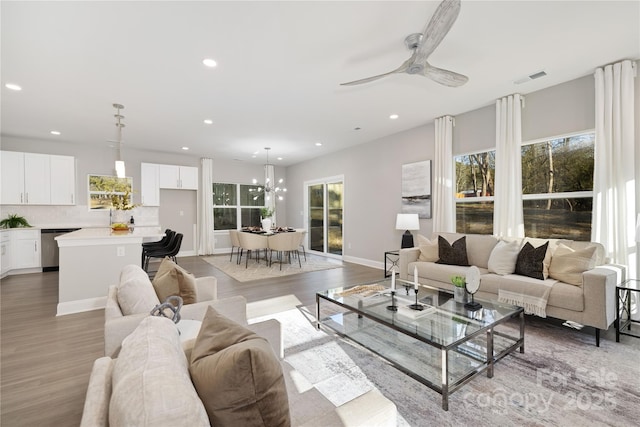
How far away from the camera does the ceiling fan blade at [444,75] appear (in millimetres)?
2615

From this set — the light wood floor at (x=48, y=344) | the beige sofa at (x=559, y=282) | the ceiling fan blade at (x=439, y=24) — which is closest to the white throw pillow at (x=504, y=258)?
the beige sofa at (x=559, y=282)

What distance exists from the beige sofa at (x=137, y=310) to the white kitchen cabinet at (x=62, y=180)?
582 centimetres

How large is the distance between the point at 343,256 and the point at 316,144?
282 centimetres

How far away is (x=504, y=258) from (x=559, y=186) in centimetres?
137

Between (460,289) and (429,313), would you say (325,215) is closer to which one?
(460,289)

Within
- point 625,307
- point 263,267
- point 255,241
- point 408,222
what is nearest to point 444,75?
point 408,222

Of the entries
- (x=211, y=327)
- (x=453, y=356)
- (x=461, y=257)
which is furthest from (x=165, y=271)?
(x=461, y=257)

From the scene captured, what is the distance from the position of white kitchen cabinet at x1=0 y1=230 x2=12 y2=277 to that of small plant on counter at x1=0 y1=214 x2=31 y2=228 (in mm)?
385

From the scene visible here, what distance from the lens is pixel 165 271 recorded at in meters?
2.19

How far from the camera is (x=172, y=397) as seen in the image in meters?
0.67

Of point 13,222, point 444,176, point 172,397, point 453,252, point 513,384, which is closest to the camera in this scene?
point 172,397

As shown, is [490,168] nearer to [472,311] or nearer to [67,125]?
[472,311]

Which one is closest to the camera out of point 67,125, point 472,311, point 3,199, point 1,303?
point 472,311

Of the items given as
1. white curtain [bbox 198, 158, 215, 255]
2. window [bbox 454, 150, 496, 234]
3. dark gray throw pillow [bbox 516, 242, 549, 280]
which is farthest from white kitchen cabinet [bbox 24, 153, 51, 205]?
dark gray throw pillow [bbox 516, 242, 549, 280]
